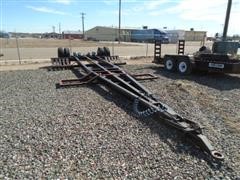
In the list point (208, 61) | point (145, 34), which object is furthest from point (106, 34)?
point (208, 61)

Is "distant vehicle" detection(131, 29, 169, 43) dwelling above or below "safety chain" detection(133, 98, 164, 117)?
above

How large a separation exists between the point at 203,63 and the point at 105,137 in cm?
796

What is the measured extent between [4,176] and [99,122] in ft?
7.52

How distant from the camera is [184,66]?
1187 centimetres

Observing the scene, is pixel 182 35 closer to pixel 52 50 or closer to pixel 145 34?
pixel 145 34

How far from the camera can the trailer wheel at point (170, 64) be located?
12.6 metres

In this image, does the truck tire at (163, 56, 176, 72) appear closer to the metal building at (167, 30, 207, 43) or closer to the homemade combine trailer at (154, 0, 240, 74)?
the homemade combine trailer at (154, 0, 240, 74)

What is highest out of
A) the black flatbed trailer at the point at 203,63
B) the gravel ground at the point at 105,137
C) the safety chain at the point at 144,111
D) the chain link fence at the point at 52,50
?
the black flatbed trailer at the point at 203,63

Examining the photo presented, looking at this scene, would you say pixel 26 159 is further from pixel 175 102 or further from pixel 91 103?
pixel 175 102

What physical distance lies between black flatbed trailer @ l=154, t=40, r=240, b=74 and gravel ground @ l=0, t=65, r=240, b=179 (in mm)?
2930

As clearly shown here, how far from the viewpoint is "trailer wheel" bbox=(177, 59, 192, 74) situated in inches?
458

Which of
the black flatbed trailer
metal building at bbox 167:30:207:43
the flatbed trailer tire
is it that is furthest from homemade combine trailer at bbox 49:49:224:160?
metal building at bbox 167:30:207:43

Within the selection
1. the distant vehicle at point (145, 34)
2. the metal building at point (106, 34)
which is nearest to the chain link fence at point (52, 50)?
the distant vehicle at point (145, 34)

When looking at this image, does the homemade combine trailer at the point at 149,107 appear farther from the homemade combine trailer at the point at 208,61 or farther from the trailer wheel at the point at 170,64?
the trailer wheel at the point at 170,64
